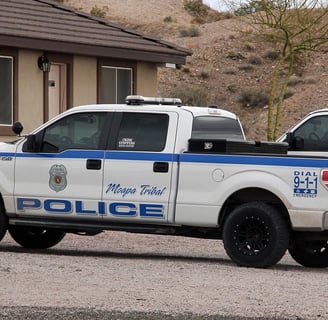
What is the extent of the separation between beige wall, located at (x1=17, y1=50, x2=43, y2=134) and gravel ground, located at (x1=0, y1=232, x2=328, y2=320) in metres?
7.67

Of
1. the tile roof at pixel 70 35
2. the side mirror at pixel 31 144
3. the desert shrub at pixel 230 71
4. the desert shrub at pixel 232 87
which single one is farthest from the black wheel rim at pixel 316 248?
the desert shrub at pixel 230 71

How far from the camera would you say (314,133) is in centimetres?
1848

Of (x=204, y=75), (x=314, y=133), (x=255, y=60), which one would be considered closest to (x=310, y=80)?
(x=255, y=60)

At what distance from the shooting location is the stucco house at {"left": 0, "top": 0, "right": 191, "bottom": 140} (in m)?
22.4

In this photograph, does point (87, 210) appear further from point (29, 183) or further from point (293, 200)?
point (293, 200)

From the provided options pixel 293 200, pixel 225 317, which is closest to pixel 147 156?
pixel 293 200

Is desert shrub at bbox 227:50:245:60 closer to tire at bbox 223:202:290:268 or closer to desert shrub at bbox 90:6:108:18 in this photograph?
desert shrub at bbox 90:6:108:18

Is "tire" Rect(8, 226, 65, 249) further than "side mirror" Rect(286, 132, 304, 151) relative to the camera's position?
No

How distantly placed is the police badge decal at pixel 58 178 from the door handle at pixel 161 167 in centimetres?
124

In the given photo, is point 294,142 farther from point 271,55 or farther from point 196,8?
point 196,8

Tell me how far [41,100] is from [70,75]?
0.92 m

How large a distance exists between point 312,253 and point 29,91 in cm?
1019

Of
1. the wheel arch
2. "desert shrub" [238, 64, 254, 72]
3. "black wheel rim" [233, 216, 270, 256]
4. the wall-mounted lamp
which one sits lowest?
"desert shrub" [238, 64, 254, 72]

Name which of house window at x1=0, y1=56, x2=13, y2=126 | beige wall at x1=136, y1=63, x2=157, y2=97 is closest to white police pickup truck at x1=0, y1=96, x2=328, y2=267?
house window at x1=0, y1=56, x2=13, y2=126
